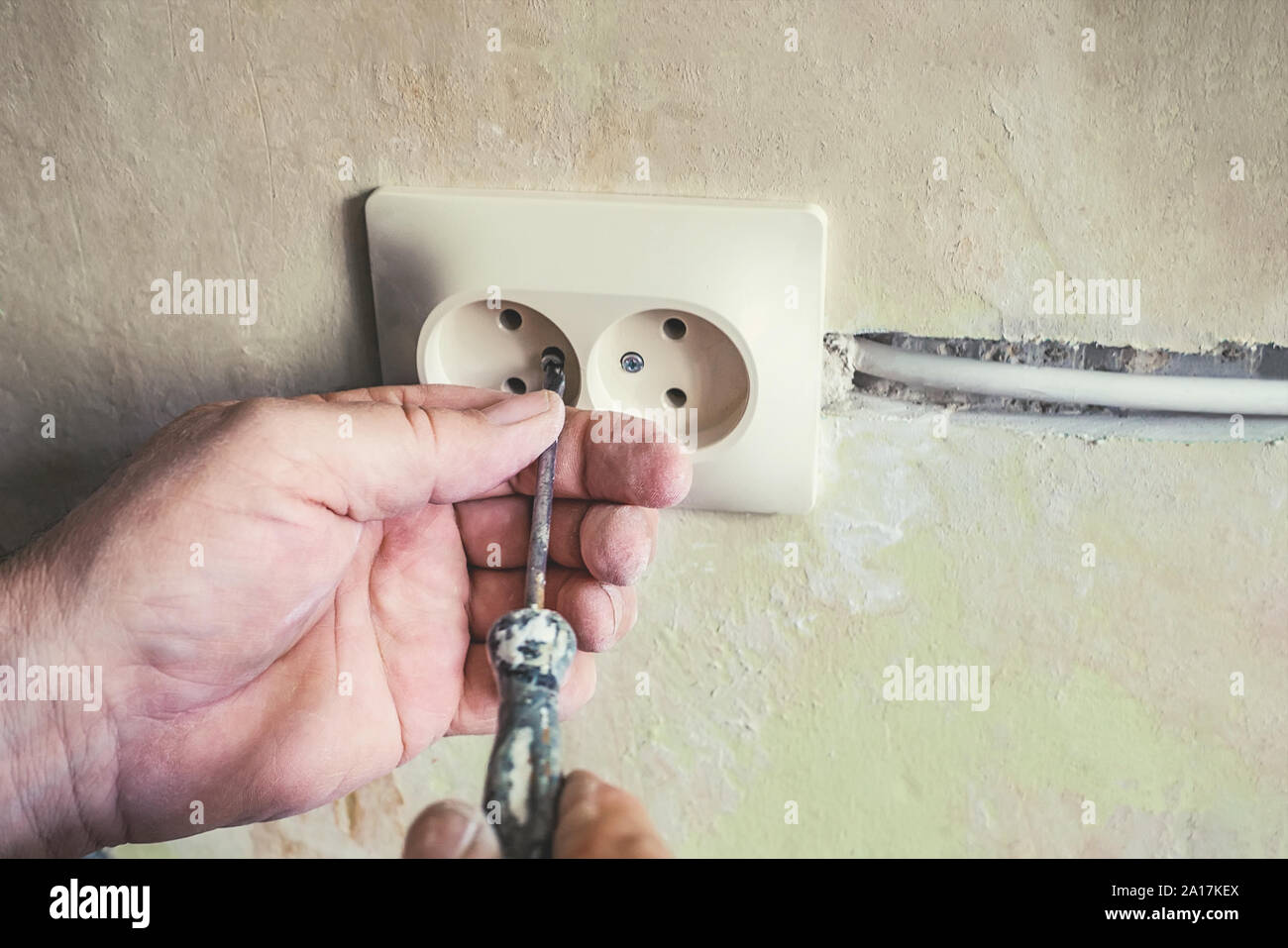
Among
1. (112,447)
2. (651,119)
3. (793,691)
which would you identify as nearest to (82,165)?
(112,447)

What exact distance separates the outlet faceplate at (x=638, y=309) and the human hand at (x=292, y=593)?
0.03 metres

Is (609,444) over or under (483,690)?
over

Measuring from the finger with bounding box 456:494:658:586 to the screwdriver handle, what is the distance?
0.08 metres

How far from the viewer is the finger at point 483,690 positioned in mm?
543

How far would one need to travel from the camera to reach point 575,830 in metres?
0.31

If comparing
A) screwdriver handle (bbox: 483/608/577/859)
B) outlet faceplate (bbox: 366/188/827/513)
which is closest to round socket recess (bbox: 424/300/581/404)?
outlet faceplate (bbox: 366/188/827/513)

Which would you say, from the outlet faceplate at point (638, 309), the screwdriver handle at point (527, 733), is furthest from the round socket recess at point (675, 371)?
the screwdriver handle at point (527, 733)

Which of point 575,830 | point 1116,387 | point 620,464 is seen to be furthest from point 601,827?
point 1116,387

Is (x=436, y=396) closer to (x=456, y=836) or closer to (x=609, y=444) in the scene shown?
(x=609, y=444)

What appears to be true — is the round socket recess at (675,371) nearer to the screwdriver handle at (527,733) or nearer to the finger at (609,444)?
the finger at (609,444)

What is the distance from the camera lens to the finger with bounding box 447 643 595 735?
0.54 metres

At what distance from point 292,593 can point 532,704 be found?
0.56 ft

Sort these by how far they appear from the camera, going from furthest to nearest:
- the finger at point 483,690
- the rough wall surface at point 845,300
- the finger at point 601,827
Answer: the finger at point 483,690
the rough wall surface at point 845,300
the finger at point 601,827

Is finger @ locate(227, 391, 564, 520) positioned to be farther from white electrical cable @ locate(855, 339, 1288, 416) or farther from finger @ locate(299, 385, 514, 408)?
white electrical cable @ locate(855, 339, 1288, 416)
